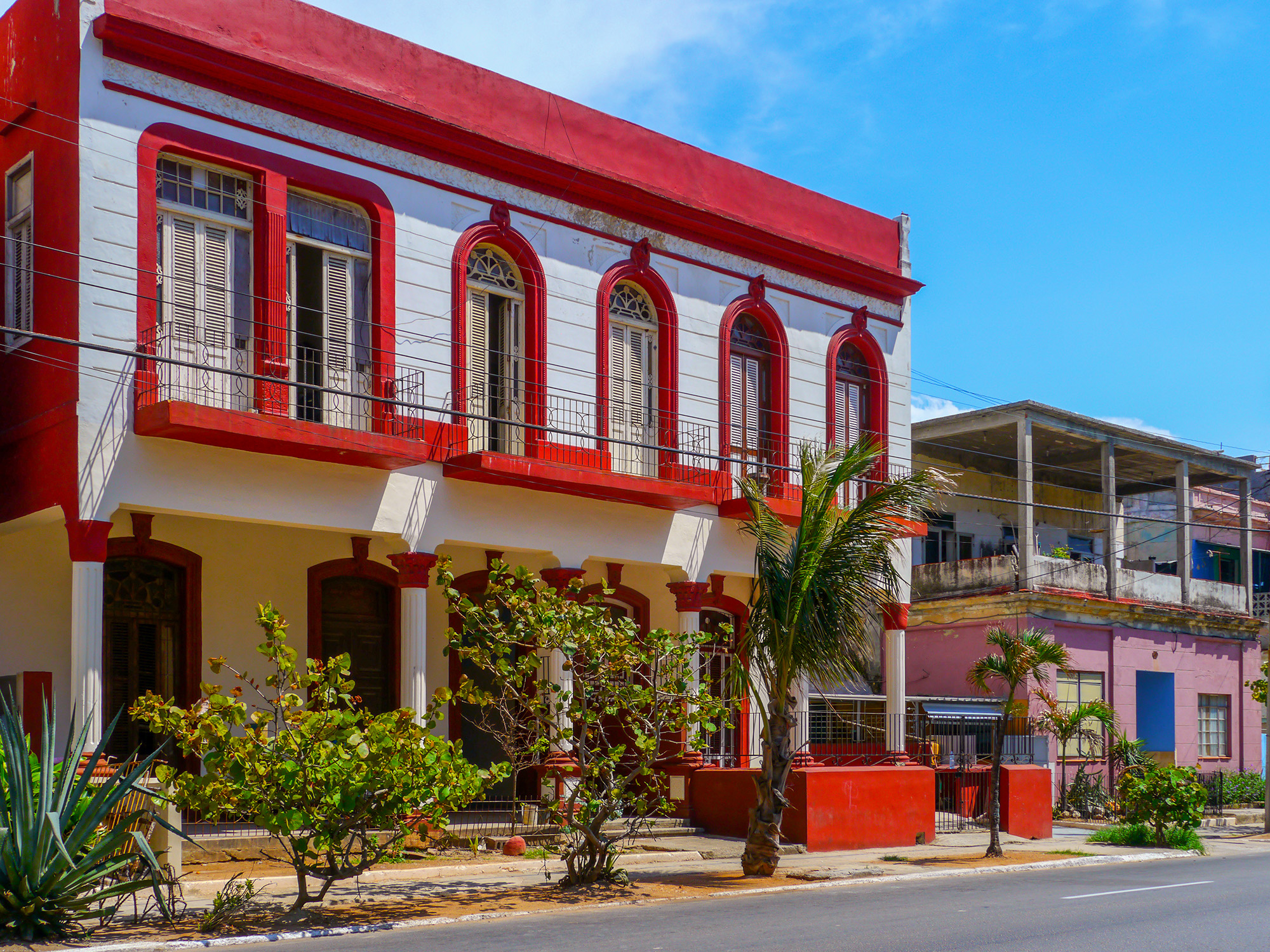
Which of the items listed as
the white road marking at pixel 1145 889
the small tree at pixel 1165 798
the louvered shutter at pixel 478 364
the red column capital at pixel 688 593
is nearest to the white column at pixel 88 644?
the louvered shutter at pixel 478 364

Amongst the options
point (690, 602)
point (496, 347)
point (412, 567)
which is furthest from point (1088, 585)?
point (412, 567)

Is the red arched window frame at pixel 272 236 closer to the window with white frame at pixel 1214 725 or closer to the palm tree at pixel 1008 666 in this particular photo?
the palm tree at pixel 1008 666

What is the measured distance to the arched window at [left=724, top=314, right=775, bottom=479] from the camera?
20547 mm

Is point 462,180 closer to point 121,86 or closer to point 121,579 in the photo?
point 121,86

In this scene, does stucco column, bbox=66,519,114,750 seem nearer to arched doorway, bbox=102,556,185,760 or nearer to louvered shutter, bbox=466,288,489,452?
arched doorway, bbox=102,556,185,760

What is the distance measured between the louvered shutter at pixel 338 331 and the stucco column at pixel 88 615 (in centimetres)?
315

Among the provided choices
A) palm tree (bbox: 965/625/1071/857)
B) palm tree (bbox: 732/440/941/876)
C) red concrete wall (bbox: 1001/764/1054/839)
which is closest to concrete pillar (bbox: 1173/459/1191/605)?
red concrete wall (bbox: 1001/764/1054/839)

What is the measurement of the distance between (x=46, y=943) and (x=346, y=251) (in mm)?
8879

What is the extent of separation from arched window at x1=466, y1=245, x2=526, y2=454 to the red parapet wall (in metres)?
5.67

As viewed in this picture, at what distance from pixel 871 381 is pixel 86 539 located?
13261 millimetres

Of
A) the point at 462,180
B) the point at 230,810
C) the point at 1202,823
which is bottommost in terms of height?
the point at 1202,823

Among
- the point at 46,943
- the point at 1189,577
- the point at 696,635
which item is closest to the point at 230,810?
the point at 46,943

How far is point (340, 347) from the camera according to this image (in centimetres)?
1611

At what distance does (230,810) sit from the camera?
10992 mm
